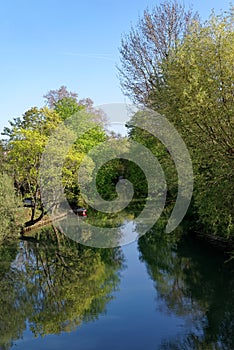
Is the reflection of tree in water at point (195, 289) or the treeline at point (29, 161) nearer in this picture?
the reflection of tree in water at point (195, 289)

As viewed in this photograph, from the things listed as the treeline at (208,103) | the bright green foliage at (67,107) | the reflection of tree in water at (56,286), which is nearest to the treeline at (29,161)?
the reflection of tree in water at (56,286)

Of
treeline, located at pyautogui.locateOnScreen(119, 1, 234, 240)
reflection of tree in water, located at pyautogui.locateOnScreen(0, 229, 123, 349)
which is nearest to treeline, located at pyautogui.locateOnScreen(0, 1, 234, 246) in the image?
treeline, located at pyautogui.locateOnScreen(119, 1, 234, 240)

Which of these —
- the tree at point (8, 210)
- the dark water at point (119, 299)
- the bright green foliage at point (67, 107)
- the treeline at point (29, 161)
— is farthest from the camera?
the bright green foliage at point (67, 107)

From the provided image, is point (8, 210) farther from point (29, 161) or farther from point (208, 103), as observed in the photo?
A: point (208, 103)

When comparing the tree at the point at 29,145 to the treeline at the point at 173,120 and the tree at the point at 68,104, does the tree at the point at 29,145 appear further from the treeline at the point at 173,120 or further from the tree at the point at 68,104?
the tree at the point at 68,104

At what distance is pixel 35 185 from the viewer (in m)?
30.5

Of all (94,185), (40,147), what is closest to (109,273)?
(40,147)

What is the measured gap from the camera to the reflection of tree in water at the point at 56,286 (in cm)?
1302

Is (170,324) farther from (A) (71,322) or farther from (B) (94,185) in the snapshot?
(B) (94,185)

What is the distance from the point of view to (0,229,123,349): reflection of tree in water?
13016 mm

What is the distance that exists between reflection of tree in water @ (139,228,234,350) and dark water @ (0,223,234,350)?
3 centimetres

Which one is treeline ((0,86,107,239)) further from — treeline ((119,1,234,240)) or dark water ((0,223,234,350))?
treeline ((119,1,234,240))

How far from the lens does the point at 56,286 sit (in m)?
16.6

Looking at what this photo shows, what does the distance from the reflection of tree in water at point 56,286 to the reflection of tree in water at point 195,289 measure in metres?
2.21
